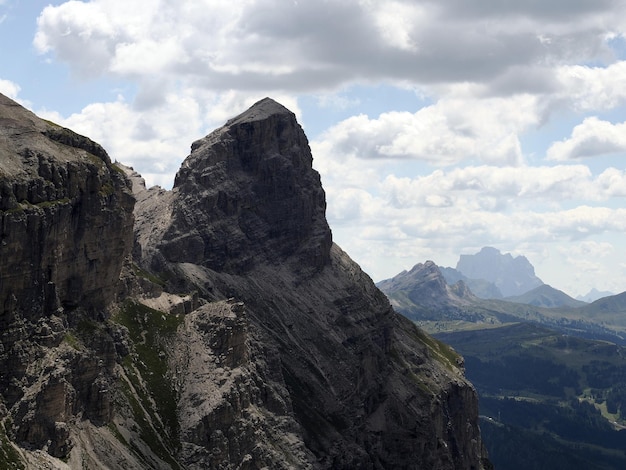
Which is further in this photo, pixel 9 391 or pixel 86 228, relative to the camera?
pixel 86 228

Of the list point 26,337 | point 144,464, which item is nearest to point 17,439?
point 26,337

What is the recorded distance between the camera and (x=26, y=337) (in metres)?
175

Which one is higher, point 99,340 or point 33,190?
point 33,190

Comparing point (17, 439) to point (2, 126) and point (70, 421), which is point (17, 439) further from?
point (2, 126)

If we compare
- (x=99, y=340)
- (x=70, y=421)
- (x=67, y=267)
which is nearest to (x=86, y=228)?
(x=67, y=267)

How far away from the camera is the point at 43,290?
184125 mm

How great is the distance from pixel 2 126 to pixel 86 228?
2845 cm

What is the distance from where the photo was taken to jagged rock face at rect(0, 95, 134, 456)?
168625mm

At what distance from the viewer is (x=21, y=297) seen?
6949 inches

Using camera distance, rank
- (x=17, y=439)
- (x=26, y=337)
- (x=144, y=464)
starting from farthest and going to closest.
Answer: (x=144, y=464) → (x=26, y=337) → (x=17, y=439)

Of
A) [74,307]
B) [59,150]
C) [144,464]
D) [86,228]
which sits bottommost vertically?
[144,464]

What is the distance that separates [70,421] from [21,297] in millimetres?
26776

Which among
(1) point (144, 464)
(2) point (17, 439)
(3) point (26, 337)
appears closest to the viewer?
(2) point (17, 439)

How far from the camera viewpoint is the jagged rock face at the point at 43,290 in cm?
16862
